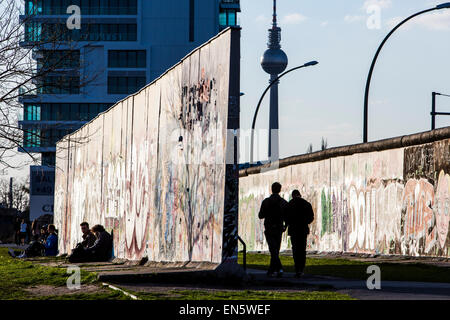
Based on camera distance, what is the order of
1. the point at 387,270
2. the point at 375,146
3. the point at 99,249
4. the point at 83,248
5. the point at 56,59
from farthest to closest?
the point at 375,146
the point at 99,249
the point at 83,248
the point at 56,59
the point at 387,270

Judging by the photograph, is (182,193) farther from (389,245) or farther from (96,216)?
(96,216)

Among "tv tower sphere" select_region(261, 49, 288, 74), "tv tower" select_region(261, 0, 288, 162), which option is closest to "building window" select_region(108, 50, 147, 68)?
"tv tower" select_region(261, 0, 288, 162)

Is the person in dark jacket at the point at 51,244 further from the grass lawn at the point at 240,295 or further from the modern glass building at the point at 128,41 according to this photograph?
the modern glass building at the point at 128,41

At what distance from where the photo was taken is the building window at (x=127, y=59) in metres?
93.6

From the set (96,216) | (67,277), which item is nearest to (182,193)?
(67,277)

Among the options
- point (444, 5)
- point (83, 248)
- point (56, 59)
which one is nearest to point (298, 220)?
point (56, 59)

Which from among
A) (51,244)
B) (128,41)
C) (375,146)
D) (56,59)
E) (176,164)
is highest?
(128,41)

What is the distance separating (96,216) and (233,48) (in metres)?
14.4

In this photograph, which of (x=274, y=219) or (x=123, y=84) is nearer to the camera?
(x=274, y=219)

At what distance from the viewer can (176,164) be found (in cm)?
1845

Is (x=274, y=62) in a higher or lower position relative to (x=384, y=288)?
higher

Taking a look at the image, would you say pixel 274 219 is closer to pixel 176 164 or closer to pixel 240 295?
pixel 176 164

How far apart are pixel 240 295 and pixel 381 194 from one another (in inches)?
485

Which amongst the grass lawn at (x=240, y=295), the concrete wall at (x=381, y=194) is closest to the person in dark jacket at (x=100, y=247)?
the concrete wall at (x=381, y=194)
